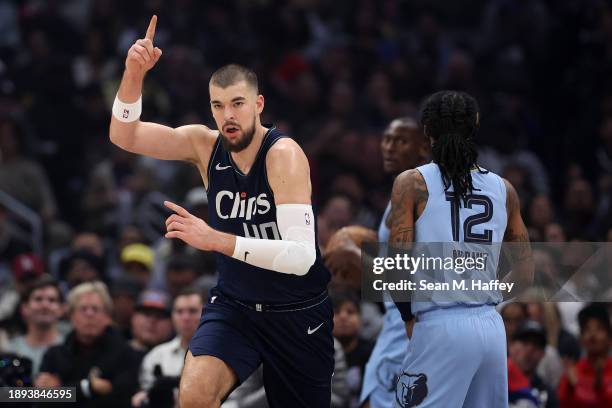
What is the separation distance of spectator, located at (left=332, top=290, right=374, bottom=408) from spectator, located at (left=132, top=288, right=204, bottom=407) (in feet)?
3.21

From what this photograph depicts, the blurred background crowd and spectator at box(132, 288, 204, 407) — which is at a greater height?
the blurred background crowd

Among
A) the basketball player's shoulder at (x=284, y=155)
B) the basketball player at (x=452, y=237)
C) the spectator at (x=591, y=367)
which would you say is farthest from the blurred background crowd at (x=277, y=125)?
the basketball player's shoulder at (x=284, y=155)

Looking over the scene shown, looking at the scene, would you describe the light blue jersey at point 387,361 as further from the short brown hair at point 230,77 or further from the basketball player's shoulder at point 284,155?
the short brown hair at point 230,77

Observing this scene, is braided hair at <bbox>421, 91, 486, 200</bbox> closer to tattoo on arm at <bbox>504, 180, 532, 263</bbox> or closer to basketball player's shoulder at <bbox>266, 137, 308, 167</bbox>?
tattoo on arm at <bbox>504, 180, 532, 263</bbox>

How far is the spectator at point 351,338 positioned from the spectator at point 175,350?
3.21 ft

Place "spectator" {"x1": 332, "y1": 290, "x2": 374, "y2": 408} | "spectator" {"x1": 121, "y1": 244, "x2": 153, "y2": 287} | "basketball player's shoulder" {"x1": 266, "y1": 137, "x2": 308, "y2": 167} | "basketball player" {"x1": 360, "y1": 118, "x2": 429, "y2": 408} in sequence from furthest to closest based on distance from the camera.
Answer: "spectator" {"x1": 121, "y1": 244, "x2": 153, "y2": 287} → "spectator" {"x1": 332, "y1": 290, "x2": 374, "y2": 408} → "basketball player" {"x1": 360, "y1": 118, "x2": 429, "y2": 408} → "basketball player's shoulder" {"x1": 266, "y1": 137, "x2": 308, "y2": 167}

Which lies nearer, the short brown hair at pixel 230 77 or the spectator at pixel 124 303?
the short brown hair at pixel 230 77

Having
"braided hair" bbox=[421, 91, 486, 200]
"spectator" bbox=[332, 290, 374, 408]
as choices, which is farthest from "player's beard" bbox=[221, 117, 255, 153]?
"spectator" bbox=[332, 290, 374, 408]

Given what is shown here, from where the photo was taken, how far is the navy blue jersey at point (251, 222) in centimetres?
532

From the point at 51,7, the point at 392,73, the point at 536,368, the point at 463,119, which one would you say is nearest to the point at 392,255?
the point at 463,119

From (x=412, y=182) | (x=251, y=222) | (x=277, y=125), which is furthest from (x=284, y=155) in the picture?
(x=277, y=125)

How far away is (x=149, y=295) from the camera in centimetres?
874

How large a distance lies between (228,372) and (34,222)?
247 inches

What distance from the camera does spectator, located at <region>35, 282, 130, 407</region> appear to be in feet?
25.2
